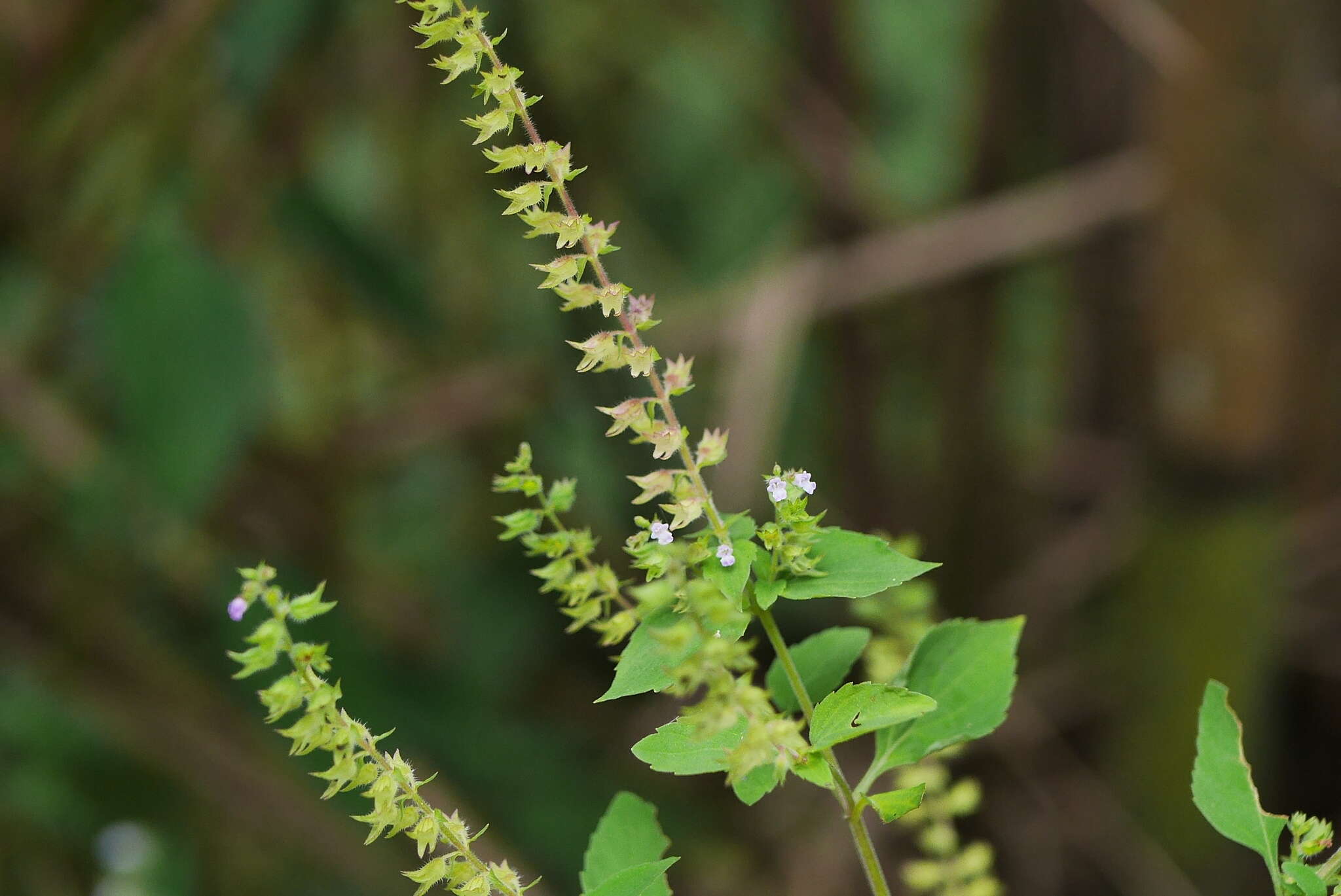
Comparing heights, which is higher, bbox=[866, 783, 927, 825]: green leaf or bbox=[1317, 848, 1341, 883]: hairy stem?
bbox=[866, 783, 927, 825]: green leaf

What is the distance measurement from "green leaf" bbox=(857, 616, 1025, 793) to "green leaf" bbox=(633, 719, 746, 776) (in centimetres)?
8

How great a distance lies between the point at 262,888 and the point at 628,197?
1485mm

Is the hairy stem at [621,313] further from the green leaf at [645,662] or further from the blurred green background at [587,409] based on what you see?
the blurred green background at [587,409]

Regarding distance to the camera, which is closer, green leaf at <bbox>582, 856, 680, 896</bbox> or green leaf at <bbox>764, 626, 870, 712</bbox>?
green leaf at <bbox>582, 856, 680, 896</bbox>

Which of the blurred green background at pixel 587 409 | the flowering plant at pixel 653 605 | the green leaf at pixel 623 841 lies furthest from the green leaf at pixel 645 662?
the blurred green background at pixel 587 409

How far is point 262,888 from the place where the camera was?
186cm

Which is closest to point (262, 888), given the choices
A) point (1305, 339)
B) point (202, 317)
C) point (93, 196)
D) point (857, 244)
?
point (202, 317)

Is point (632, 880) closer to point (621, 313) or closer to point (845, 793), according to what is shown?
point (845, 793)

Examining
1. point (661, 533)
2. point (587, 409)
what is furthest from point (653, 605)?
point (587, 409)

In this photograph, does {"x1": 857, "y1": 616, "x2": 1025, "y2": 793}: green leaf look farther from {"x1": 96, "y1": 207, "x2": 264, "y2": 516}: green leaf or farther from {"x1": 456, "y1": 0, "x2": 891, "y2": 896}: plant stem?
{"x1": 96, "y1": 207, "x2": 264, "y2": 516}: green leaf

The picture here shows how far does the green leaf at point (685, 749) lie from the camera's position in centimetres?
44

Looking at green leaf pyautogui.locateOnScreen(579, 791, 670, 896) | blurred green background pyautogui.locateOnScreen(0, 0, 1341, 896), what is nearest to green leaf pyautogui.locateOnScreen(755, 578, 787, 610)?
green leaf pyautogui.locateOnScreen(579, 791, 670, 896)

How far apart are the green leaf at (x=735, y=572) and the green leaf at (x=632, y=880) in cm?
9

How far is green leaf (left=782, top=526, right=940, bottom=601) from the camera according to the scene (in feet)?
1.43
